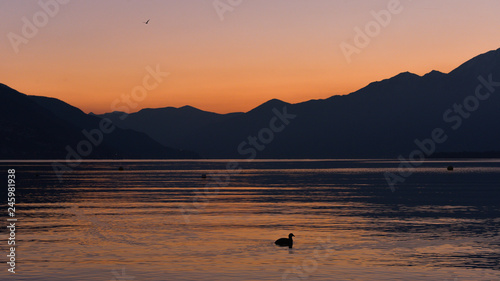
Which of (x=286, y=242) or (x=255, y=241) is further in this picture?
(x=255, y=241)

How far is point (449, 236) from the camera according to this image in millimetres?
50031

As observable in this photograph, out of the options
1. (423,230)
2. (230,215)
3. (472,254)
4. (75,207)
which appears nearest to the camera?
(472,254)

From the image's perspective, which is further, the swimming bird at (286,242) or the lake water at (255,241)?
the swimming bird at (286,242)

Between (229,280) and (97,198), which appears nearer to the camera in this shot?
(229,280)

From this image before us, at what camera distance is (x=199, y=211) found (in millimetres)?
71625

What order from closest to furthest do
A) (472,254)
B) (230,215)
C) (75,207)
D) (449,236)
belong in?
(472,254)
(449,236)
(230,215)
(75,207)

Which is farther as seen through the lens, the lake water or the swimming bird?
the swimming bird

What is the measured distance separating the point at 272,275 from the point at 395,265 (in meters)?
7.12

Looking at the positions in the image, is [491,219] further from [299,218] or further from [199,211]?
[199,211]

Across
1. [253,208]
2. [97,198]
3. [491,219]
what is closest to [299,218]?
[253,208]

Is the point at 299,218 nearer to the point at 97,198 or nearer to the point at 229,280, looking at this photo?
the point at 229,280

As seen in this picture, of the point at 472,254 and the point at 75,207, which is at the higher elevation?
the point at 75,207

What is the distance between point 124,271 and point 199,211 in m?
35.1

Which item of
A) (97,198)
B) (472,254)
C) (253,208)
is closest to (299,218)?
(253,208)
